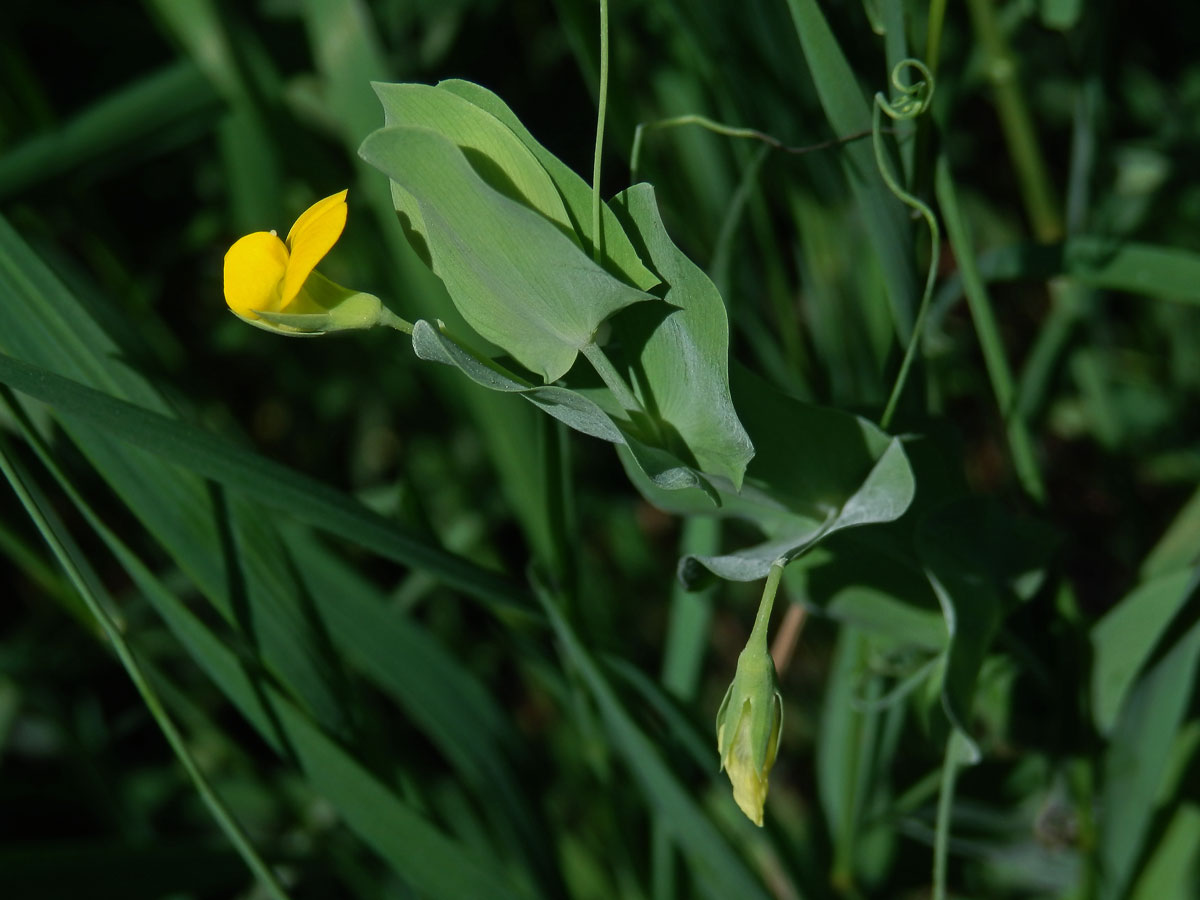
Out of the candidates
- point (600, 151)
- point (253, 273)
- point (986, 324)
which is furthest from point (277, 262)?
point (986, 324)

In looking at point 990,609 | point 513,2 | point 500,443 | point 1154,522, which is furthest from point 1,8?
point 1154,522

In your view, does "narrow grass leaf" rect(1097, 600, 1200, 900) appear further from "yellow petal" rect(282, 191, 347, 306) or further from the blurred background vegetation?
"yellow petal" rect(282, 191, 347, 306)

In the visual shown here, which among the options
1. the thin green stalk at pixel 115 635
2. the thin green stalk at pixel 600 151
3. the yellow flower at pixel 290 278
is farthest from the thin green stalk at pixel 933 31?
the thin green stalk at pixel 115 635

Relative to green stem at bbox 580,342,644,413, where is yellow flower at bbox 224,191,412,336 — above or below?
above

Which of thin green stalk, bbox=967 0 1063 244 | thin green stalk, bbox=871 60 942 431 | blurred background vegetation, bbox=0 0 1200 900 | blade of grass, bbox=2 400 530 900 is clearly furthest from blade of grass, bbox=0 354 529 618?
thin green stalk, bbox=967 0 1063 244

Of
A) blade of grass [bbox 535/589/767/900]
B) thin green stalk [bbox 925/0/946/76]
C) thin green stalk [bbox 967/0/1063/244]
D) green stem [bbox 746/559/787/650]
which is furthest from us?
thin green stalk [bbox 967/0/1063/244]
